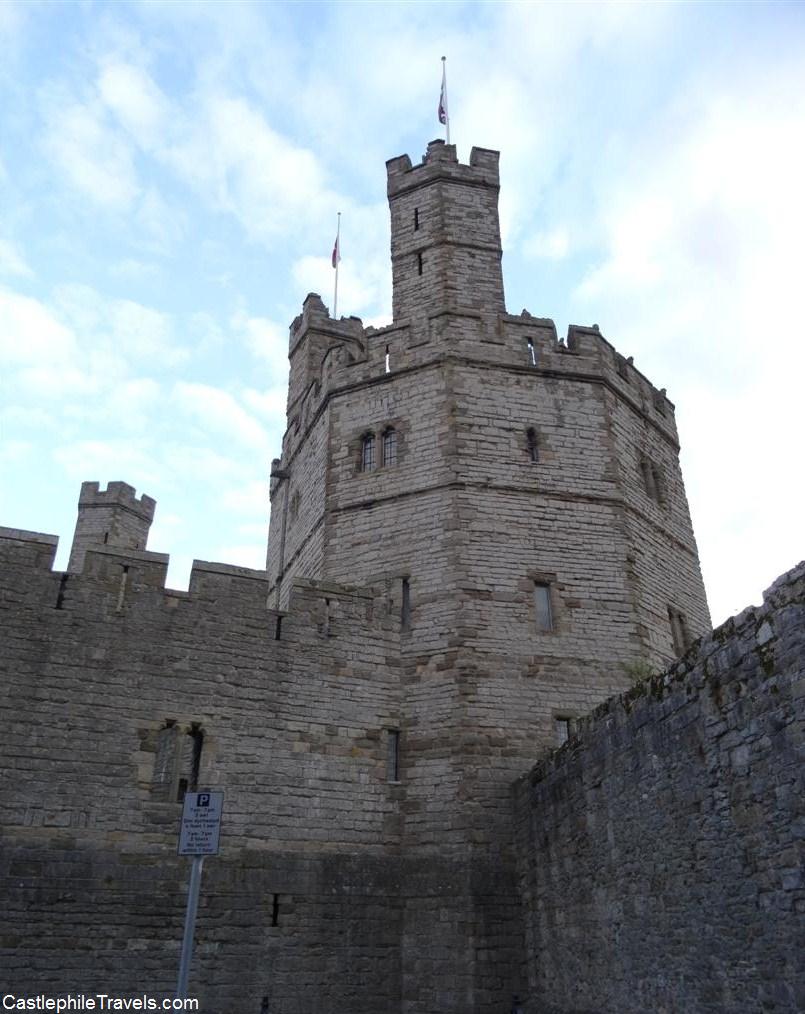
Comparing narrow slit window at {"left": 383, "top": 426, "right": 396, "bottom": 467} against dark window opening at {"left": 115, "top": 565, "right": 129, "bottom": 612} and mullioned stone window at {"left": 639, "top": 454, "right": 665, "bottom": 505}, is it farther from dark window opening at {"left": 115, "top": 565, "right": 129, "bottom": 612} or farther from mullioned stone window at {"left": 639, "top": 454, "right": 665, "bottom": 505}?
dark window opening at {"left": 115, "top": 565, "right": 129, "bottom": 612}

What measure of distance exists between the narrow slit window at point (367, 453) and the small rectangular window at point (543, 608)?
360cm

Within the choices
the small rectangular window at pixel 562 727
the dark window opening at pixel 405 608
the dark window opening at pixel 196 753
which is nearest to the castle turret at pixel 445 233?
the dark window opening at pixel 405 608

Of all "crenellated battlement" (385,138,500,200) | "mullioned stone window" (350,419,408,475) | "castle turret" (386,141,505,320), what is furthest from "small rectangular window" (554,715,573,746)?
"crenellated battlement" (385,138,500,200)

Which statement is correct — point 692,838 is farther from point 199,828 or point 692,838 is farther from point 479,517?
point 479,517

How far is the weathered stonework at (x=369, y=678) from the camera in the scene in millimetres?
10007

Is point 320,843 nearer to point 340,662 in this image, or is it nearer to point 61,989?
point 340,662

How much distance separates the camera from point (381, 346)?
615 inches

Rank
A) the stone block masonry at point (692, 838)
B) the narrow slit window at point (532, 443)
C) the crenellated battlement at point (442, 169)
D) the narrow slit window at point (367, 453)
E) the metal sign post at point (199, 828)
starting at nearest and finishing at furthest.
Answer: the stone block masonry at point (692, 838), the metal sign post at point (199, 828), the narrow slit window at point (532, 443), the narrow slit window at point (367, 453), the crenellated battlement at point (442, 169)

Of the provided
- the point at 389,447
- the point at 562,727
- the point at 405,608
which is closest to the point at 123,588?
the point at 405,608

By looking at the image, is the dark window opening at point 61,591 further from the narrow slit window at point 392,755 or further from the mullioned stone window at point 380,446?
the mullioned stone window at point 380,446

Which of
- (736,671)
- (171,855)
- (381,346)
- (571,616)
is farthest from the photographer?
(381,346)

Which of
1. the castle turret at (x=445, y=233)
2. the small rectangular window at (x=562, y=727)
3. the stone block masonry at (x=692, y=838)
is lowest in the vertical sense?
the stone block masonry at (x=692, y=838)

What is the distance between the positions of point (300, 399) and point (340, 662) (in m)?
7.67

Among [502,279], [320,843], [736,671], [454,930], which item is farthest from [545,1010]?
[502,279]
